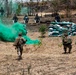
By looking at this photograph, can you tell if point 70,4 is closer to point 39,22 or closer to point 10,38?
point 39,22

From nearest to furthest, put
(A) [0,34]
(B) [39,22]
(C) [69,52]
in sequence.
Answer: (C) [69,52], (A) [0,34], (B) [39,22]

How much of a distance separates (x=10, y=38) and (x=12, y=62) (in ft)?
24.0

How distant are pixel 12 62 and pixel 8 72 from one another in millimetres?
1778

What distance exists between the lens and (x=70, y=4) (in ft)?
132

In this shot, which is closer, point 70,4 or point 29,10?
point 70,4

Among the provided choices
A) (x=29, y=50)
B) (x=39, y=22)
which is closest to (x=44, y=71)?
(x=29, y=50)

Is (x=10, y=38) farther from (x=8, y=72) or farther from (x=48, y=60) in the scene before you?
(x=8, y=72)

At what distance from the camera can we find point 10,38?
20812mm

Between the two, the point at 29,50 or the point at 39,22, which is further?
the point at 39,22

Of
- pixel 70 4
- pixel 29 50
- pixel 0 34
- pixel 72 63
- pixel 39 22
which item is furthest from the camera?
pixel 70 4

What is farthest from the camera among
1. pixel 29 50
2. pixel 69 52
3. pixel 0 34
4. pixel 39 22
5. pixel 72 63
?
pixel 39 22

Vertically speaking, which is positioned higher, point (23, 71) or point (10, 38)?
point (23, 71)

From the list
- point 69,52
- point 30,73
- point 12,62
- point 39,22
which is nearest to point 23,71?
point 30,73

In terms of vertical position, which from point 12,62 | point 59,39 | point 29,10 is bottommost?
point 29,10
